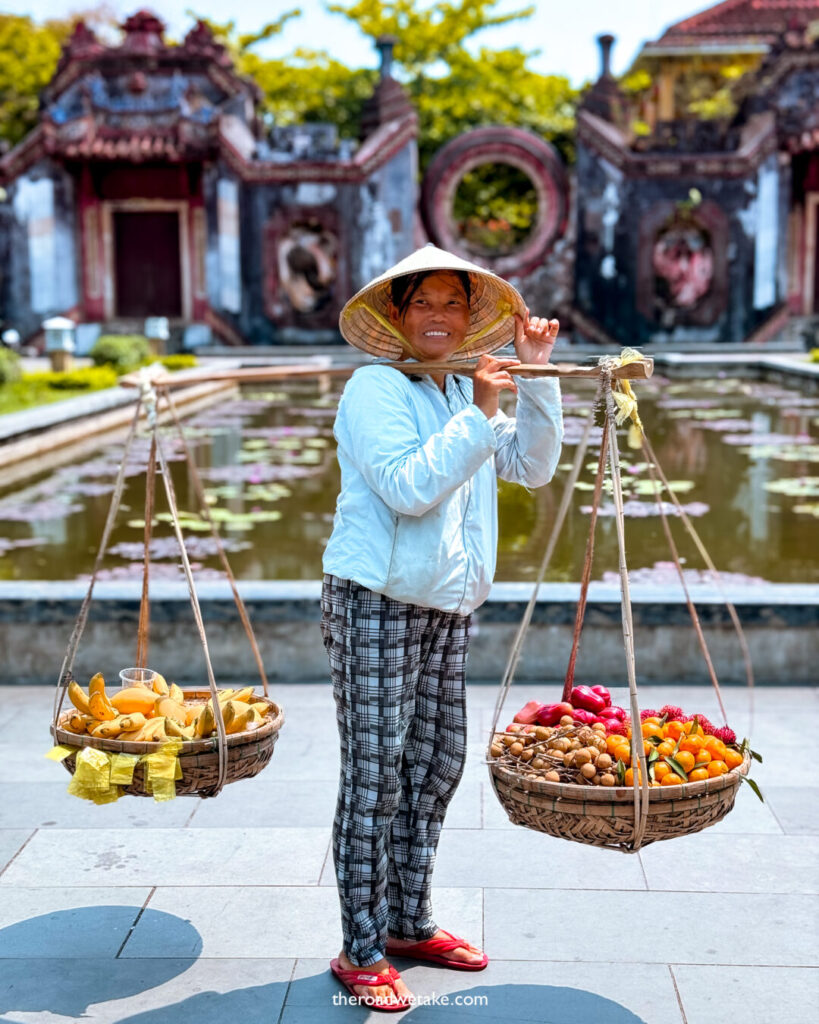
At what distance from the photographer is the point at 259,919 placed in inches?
113

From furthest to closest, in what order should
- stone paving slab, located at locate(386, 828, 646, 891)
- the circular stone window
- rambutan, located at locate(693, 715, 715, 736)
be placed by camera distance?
the circular stone window → stone paving slab, located at locate(386, 828, 646, 891) → rambutan, located at locate(693, 715, 715, 736)

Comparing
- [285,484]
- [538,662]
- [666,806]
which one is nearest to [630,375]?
[666,806]

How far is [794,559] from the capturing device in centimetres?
634

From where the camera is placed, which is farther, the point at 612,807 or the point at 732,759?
the point at 732,759

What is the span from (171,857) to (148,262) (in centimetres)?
2170

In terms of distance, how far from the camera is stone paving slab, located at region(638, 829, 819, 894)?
303 cm

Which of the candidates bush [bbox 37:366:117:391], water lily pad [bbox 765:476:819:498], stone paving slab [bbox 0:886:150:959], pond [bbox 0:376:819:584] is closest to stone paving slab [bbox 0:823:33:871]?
stone paving slab [bbox 0:886:150:959]

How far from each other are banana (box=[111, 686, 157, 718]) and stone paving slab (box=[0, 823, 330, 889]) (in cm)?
45

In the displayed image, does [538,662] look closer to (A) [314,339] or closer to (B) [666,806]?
(B) [666,806]

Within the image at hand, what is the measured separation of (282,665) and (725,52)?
27540 millimetres

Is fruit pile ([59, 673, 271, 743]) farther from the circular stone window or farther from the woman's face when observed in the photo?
the circular stone window

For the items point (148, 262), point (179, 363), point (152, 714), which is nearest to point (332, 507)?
point (152, 714)

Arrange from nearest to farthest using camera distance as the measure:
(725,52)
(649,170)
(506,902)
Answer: (506,902), (649,170), (725,52)

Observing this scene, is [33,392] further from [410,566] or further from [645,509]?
[410,566]
